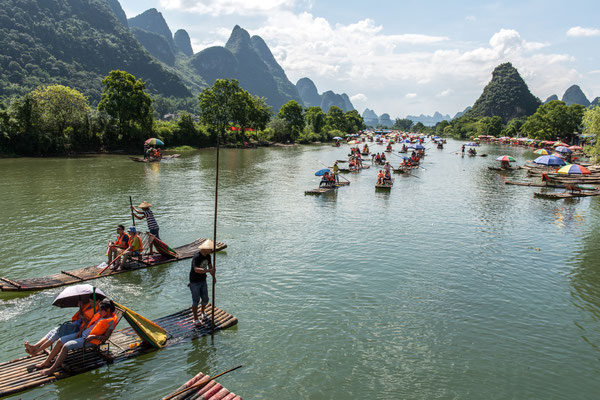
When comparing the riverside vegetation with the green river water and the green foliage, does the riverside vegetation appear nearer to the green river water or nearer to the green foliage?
the green river water

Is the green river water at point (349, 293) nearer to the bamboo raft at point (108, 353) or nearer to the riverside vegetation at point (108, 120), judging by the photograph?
the bamboo raft at point (108, 353)

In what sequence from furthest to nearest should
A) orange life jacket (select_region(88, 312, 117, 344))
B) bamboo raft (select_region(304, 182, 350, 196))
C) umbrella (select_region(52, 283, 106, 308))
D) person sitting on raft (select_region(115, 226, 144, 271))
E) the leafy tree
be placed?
the leafy tree, bamboo raft (select_region(304, 182, 350, 196)), person sitting on raft (select_region(115, 226, 144, 271)), umbrella (select_region(52, 283, 106, 308)), orange life jacket (select_region(88, 312, 117, 344))

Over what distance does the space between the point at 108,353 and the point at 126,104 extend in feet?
206

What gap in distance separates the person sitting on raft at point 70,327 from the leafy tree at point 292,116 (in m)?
101

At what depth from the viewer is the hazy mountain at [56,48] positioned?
410ft

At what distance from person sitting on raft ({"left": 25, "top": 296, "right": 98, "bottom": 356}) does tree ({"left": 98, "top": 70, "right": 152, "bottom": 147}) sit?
6174 centimetres

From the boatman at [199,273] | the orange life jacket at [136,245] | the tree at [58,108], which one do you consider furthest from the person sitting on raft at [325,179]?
the tree at [58,108]

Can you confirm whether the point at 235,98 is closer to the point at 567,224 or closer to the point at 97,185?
the point at 97,185

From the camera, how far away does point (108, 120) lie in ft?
208

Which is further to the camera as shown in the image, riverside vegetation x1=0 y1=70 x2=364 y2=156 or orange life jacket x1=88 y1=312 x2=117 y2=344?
riverside vegetation x1=0 y1=70 x2=364 y2=156

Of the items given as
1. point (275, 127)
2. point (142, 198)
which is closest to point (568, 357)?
point (142, 198)

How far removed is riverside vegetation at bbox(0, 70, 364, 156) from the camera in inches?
2115

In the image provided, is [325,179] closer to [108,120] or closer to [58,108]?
[108,120]

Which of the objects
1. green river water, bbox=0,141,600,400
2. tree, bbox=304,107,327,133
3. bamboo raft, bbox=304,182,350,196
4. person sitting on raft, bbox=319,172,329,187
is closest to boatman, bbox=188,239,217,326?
green river water, bbox=0,141,600,400
